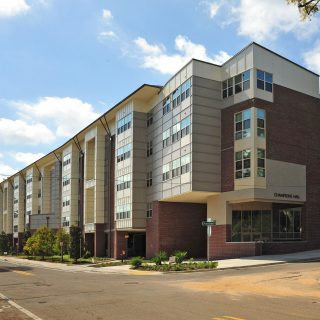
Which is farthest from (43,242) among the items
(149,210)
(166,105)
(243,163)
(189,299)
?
(189,299)

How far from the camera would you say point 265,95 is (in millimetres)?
40875

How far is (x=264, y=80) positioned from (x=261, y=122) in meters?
3.61

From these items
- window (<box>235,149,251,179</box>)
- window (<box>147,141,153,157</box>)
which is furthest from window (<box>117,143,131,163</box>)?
window (<box>235,149,251,179</box>)

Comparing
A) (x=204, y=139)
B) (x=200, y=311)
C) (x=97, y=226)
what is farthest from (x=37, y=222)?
(x=200, y=311)

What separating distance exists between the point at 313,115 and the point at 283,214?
9.45 metres

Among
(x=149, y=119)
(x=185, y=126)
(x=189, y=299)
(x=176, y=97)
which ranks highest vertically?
(x=176, y=97)

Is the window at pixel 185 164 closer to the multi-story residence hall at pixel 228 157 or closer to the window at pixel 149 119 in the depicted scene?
the multi-story residence hall at pixel 228 157

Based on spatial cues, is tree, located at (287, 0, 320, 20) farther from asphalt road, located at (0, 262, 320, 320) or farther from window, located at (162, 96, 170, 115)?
window, located at (162, 96, 170, 115)

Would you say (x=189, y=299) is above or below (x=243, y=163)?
below

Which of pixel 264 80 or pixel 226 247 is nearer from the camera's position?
pixel 226 247

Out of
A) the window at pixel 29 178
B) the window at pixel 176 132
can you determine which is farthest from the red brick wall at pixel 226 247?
the window at pixel 29 178

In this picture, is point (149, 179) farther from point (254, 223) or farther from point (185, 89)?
point (254, 223)

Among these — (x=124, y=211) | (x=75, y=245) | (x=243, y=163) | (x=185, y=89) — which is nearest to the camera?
(x=243, y=163)

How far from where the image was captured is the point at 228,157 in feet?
139
